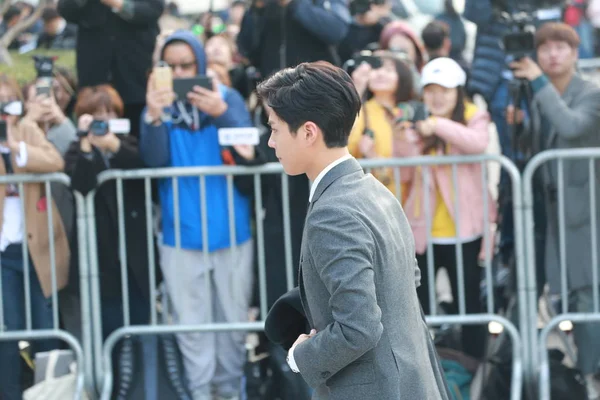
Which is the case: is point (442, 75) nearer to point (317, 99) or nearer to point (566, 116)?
point (566, 116)

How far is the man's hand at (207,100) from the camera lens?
19.6 feet

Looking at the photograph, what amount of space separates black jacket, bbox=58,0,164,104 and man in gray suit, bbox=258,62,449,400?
367 cm

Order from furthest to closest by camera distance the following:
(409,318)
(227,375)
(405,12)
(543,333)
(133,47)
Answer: (405,12)
(133,47)
(227,375)
(543,333)
(409,318)

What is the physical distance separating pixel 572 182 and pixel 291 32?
2.04m

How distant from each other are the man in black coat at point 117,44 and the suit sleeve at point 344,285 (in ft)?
12.7

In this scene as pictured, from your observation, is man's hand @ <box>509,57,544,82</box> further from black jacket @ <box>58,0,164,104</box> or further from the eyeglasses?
black jacket @ <box>58,0,164,104</box>

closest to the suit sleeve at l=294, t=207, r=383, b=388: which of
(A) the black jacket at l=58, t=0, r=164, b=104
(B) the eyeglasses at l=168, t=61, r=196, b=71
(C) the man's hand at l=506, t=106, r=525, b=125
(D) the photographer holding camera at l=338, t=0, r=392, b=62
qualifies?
(C) the man's hand at l=506, t=106, r=525, b=125

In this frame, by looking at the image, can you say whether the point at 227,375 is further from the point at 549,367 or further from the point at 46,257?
the point at 549,367

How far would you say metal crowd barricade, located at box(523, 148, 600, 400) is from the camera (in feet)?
18.4

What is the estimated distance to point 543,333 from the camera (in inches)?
223

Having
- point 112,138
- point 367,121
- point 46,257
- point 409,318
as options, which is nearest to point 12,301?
point 46,257

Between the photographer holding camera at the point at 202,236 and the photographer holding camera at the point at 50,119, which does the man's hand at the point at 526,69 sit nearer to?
the photographer holding camera at the point at 202,236

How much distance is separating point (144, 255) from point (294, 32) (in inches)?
68.6

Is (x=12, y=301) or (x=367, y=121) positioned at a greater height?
(x=367, y=121)
